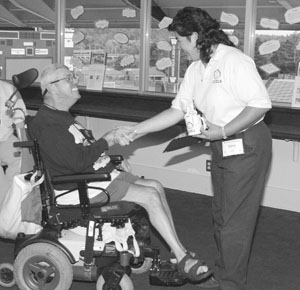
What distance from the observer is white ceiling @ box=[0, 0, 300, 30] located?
17.1 ft

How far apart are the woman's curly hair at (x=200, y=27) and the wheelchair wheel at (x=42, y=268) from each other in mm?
1267

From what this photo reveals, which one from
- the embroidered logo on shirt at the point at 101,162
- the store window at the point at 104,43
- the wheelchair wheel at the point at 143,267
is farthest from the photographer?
the store window at the point at 104,43

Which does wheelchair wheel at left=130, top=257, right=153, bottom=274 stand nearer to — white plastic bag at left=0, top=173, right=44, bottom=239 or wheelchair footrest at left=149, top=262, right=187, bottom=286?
wheelchair footrest at left=149, top=262, right=187, bottom=286

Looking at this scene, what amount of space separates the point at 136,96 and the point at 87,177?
2620mm

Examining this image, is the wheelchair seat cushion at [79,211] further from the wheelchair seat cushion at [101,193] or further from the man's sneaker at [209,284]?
the man's sneaker at [209,284]

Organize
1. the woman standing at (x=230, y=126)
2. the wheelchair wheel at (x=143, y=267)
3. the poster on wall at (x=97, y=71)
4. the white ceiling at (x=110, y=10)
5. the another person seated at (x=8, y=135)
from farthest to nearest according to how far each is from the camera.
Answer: the poster on wall at (x=97, y=71), the white ceiling at (x=110, y=10), the another person seated at (x=8, y=135), the wheelchair wheel at (x=143, y=267), the woman standing at (x=230, y=126)

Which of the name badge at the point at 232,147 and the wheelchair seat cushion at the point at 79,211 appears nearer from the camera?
the name badge at the point at 232,147

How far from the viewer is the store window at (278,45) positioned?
510 cm

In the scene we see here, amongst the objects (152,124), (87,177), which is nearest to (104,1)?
(152,124)

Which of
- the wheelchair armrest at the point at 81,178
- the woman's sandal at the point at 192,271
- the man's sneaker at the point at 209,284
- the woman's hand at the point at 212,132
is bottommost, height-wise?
the man's sneaker at the point at 209,284

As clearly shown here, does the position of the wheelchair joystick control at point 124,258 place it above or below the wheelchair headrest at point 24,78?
below

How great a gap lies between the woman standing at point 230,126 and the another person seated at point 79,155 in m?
0.27

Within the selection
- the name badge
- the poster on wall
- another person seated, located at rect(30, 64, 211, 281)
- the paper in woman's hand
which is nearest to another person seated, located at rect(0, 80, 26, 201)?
another person seated, located at rect(30, 64, 211, 281)

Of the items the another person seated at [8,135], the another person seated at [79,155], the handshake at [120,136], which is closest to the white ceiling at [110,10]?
the another person seated at [8,135]
